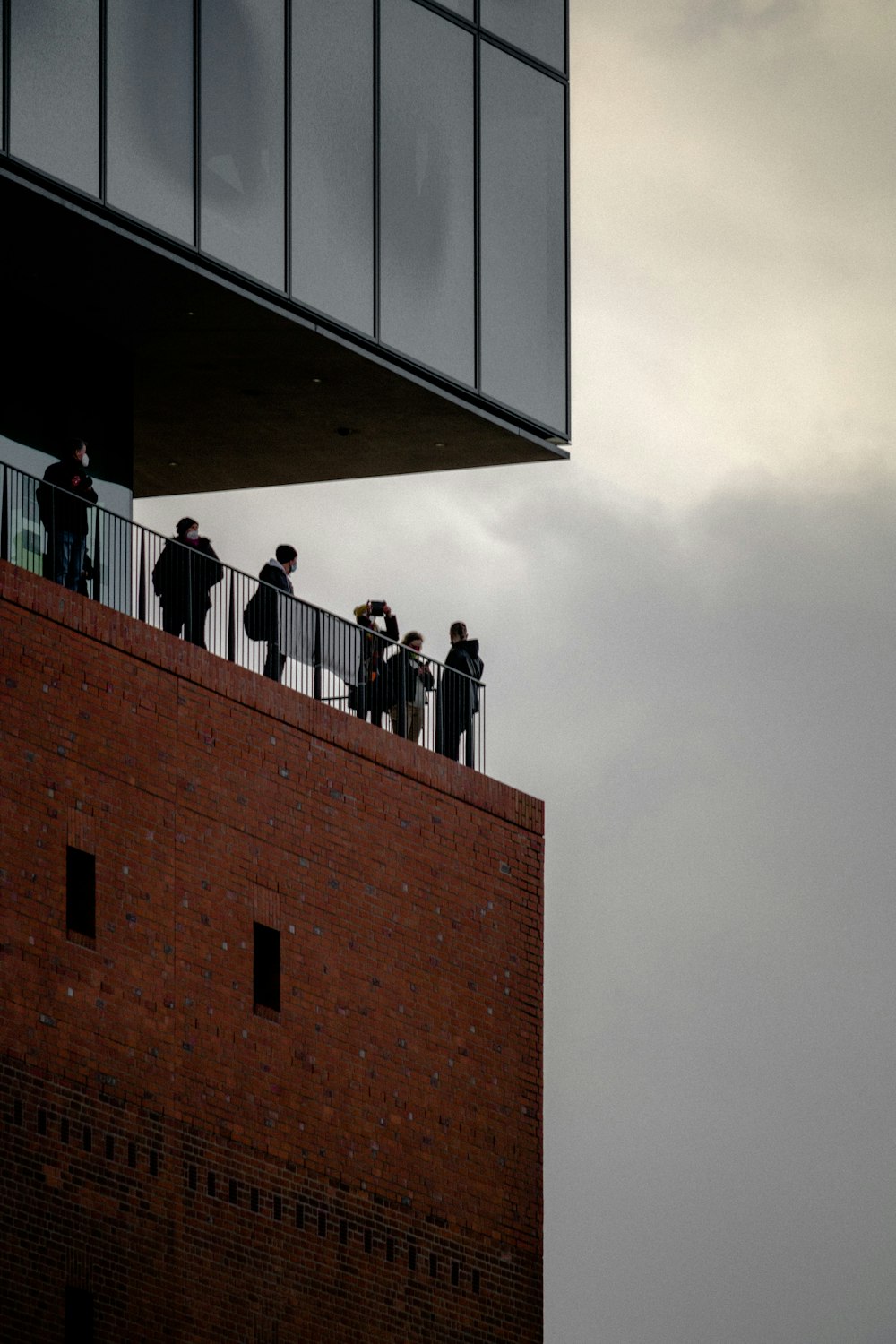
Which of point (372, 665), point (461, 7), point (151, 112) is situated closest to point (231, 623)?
point (372, 665)

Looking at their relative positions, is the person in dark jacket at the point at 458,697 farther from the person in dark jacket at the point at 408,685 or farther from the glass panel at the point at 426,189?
the glass panel at the point at 426,189

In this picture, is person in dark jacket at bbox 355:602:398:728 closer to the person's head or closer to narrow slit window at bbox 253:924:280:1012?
the person's head

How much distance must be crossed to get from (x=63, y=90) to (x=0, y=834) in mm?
7983

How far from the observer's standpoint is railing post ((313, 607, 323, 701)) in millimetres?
40906

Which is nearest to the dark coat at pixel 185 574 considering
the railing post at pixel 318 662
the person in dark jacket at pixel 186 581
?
the person in dark jacket at pixel 186 581

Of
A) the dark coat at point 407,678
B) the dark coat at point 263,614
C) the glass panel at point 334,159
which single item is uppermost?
the glass panel at point 334,159

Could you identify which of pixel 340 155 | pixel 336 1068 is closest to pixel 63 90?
pixel 340 155

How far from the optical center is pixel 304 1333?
38.2m

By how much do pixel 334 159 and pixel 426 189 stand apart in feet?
5.25

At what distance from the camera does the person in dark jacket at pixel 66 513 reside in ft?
124

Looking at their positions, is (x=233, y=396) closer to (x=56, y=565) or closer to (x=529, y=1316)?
(x=56, y=565)

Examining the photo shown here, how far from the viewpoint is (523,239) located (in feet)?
145

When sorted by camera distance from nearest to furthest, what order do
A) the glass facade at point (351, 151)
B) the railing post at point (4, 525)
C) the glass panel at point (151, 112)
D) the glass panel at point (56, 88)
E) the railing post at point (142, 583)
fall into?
the railing post at point (4, 525) → the glass panel at point (56, 88) → the glass facade at point (351, 151) → the glass panel at point (151, 112) → the railing post at point (142, 583)

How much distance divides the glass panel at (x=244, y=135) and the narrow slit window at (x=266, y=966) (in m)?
7.06
